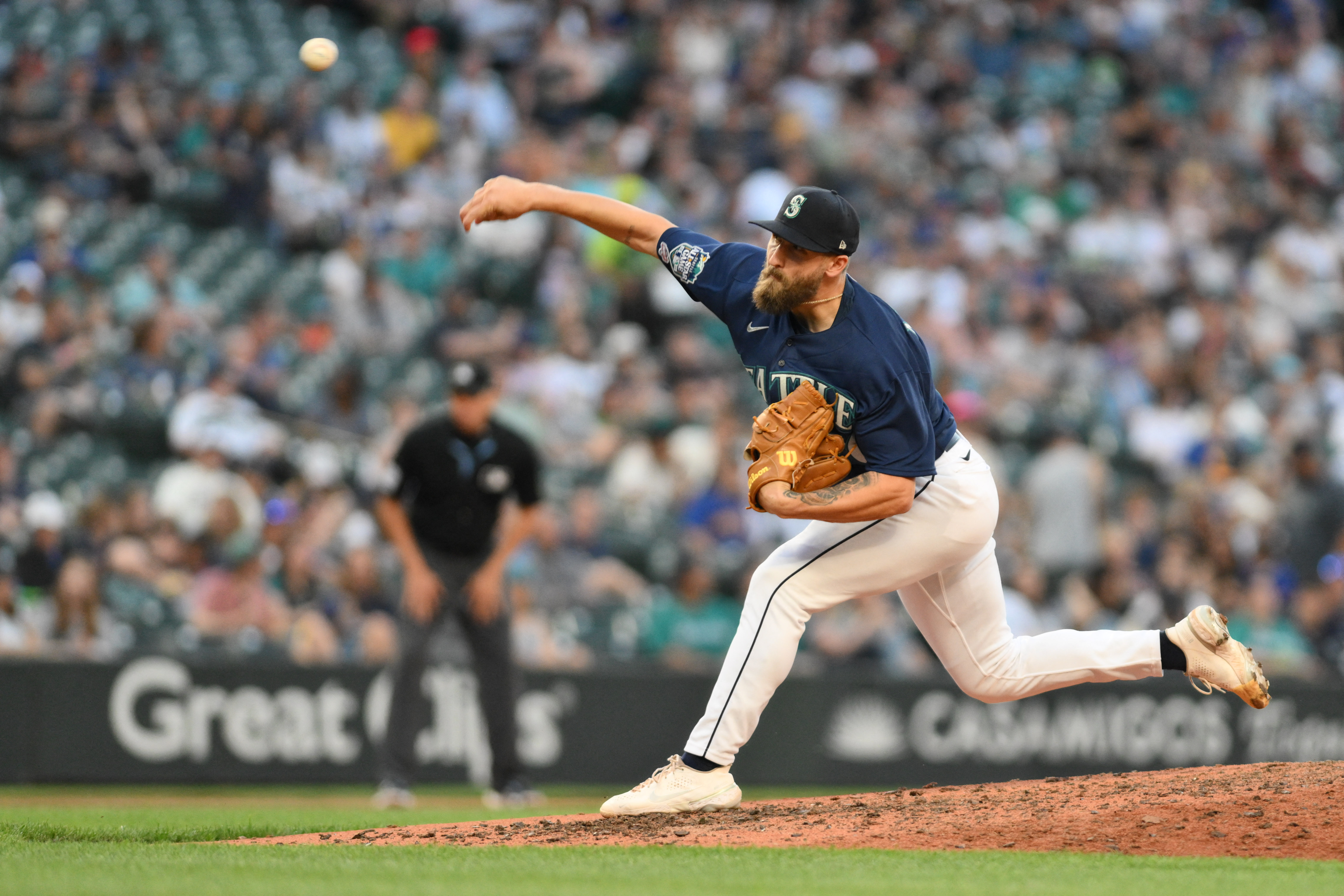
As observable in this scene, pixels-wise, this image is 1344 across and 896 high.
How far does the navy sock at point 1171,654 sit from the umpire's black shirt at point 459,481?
11.5 feet

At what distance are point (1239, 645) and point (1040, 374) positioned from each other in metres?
8.71

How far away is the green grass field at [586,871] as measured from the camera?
388 cm

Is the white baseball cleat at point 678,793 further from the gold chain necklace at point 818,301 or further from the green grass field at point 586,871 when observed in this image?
the gold chain necklace at point 818,301

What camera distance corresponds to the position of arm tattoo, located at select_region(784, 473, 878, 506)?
476cm

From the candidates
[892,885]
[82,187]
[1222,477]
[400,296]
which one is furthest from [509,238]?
[892,885]

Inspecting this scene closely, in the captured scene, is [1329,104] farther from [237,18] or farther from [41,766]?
[41,766]

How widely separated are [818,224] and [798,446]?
66 cm

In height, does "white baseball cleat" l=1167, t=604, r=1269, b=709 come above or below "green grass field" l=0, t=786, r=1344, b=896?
above

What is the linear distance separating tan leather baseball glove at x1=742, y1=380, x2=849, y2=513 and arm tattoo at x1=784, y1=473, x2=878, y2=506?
0.07 ft

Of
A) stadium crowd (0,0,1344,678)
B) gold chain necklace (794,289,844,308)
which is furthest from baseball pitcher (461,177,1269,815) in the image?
stadium crowd (0,0,1344,678)

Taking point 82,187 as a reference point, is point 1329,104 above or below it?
above

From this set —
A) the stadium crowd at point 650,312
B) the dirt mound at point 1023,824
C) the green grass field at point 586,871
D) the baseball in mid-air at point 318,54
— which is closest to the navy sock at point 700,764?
the dirt mound at point 1023,824

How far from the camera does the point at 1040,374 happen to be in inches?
547

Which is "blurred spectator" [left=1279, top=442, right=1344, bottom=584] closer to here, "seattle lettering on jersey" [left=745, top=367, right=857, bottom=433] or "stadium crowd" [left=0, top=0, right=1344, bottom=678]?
"stadium crowd" [left=0, top=0, right=1344, bottom=678]
